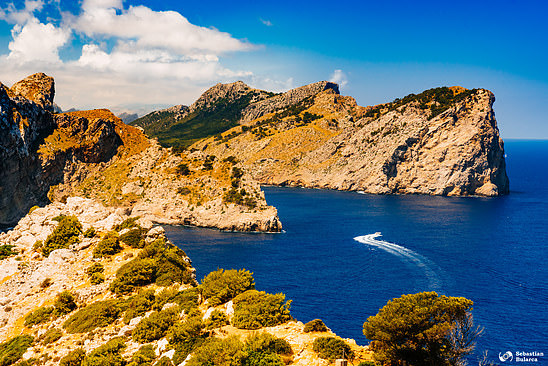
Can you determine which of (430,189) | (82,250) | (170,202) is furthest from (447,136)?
(82,250)

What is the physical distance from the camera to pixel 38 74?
133750 millimetres

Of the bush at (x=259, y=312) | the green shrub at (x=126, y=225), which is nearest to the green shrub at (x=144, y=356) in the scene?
the bush at (x=259, y=312)

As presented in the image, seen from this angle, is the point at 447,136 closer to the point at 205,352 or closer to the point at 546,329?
the point at 546,329

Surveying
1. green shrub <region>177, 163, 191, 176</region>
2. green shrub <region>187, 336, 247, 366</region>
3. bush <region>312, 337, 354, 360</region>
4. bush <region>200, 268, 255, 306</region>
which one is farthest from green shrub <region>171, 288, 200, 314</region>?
green shrub <region>177, 163, 191, 176</region>

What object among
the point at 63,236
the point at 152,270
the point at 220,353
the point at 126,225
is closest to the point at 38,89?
the point at 63,236

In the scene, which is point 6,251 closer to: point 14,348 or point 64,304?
point 64,304

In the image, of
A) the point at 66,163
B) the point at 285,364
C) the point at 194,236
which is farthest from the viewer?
the point at 66,163

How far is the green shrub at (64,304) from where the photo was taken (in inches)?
1287

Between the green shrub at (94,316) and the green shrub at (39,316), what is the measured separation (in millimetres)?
2890

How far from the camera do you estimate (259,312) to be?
2594 cm

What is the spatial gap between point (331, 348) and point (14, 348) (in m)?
24.4

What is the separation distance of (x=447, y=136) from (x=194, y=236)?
5395 inches

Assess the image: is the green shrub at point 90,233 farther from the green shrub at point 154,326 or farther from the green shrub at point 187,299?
the green shrub at point 154,326

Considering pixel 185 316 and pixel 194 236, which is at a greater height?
pixel 185 316
